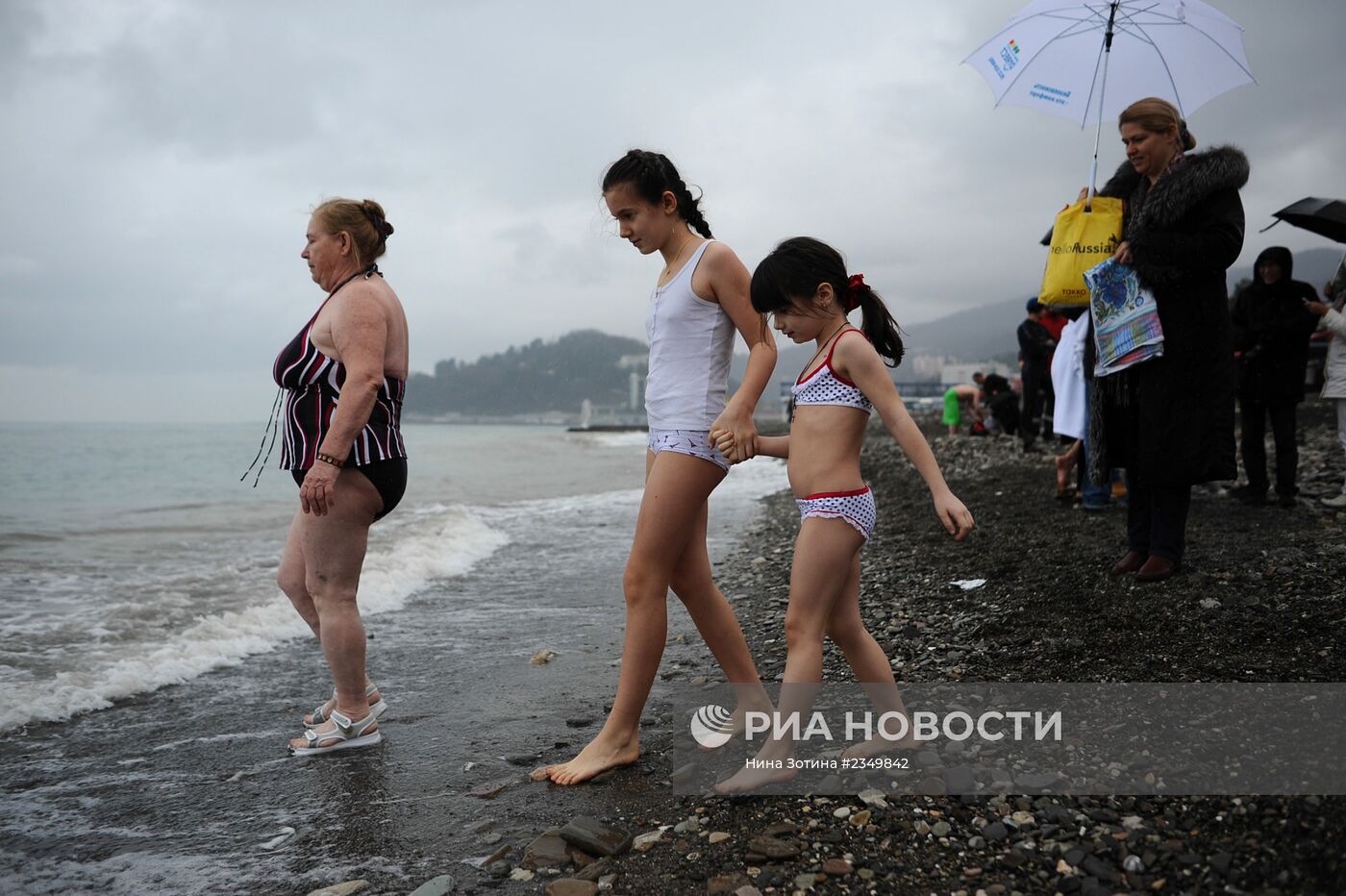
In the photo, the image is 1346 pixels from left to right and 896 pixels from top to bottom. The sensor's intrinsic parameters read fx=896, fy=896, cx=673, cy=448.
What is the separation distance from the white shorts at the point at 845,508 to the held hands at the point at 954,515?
0.81ft

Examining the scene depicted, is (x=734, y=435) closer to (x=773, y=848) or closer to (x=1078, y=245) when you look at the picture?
(x=773, y=848)

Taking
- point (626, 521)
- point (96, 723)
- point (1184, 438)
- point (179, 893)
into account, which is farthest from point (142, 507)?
point (1184, 438)

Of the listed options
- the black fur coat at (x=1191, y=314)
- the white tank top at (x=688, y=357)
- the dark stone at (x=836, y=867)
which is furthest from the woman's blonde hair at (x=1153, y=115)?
the dark stone at (x=836, y=867)

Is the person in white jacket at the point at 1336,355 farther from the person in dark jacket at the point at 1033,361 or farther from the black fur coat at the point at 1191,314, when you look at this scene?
the person in dark jacket at the point at 1033,361

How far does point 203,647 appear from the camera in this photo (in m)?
5.31

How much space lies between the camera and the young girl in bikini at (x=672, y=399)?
3027 millimetres

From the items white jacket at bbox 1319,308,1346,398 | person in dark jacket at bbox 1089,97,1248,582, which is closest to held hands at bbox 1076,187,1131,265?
person in dark jacket at bbox 1089,97,1248,582

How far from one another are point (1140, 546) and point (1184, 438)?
2.49 ft

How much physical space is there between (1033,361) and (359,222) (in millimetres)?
11197

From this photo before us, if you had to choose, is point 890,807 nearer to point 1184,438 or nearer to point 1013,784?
point 1013,784

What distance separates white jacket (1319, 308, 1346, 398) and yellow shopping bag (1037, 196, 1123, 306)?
3.15m

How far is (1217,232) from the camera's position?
4.45 metres

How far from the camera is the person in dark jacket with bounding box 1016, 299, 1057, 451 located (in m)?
12.5

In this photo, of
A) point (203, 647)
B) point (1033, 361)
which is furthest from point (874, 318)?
point (1033, 361)
